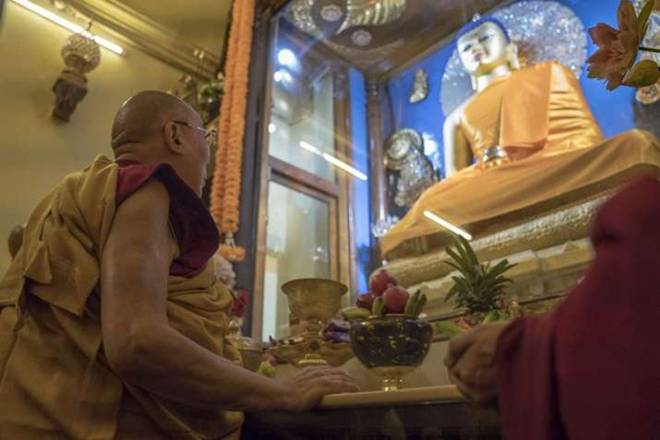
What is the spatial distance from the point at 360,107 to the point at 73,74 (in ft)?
6.76

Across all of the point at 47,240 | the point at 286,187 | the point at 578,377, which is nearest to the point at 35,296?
the point at 47,240

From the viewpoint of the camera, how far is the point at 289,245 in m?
3.61

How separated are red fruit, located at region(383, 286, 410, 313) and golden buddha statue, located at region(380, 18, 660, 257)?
1438 mm

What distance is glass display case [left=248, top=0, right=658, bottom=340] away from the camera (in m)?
3.58

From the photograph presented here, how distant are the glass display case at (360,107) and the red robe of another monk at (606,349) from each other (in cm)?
277

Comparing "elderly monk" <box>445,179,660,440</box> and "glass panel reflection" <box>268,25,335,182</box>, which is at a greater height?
"glass panel reflection" <box>268,25,335,182</box>

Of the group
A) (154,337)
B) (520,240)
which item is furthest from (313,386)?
(520,240)

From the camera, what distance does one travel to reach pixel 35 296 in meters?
1.08

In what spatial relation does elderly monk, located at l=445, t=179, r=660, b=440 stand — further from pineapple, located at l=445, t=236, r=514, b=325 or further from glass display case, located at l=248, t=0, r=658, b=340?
glass display case, located at l=248, t=0, r=658, b=340

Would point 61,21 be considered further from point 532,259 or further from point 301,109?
point 532,259

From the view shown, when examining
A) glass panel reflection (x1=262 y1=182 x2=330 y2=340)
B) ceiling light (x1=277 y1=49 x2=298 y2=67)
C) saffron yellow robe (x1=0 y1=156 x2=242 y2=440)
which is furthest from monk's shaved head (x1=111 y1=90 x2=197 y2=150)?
ceiling light (x1=277 y1=49 x2=298 y2=67)

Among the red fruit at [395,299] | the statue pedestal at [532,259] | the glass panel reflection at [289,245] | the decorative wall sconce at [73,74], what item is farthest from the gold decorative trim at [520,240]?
the decorative wall sconce at [73,74]

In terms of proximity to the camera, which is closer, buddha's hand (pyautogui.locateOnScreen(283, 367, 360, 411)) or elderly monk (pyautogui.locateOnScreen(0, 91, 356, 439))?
elderly monk (pyautogui.locateOnScreen(0, 91, 356, 439))

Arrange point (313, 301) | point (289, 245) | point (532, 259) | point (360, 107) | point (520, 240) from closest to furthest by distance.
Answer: point (313, 301)
point (532, 259)
point (520, 240)
point (289, 245)
point (360, 107)
